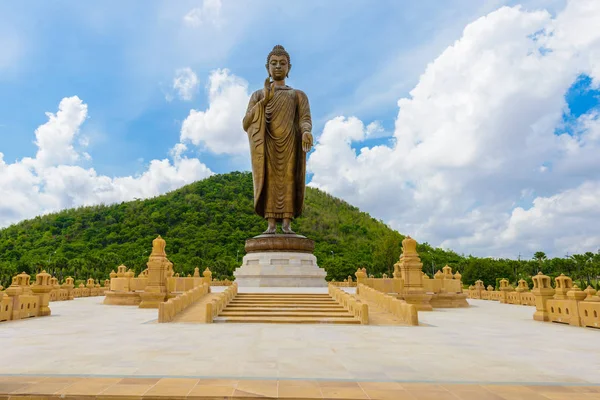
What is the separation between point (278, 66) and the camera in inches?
912

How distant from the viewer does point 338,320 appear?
37.5 ft

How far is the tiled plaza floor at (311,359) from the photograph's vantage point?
5.04 m

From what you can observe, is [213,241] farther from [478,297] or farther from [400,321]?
[400,321]

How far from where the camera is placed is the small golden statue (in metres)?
23.1

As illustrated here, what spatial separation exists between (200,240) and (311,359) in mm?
49966

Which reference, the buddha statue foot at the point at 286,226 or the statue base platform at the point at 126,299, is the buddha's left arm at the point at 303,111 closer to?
the buddha statue foot at the point at 286,226

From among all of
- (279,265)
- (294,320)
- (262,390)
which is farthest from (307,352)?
(279,265)

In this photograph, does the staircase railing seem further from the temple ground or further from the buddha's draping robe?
the buddha's draping robe

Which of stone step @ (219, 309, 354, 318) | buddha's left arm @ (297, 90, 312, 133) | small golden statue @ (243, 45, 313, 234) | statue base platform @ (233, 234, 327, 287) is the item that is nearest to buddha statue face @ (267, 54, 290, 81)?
small golden statue @ (243, 45, 313, 234)

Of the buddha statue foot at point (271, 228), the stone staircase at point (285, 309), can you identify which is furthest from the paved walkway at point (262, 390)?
the buddha statue foot at point (271, 228)

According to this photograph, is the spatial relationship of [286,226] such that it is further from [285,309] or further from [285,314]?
[285,314]

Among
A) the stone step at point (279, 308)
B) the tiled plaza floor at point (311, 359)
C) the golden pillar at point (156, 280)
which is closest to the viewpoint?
the tiled plaza floor at point (311, 359)

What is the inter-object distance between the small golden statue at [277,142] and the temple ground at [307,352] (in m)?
12.6

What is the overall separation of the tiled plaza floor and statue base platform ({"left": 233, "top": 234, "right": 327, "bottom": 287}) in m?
9.39
